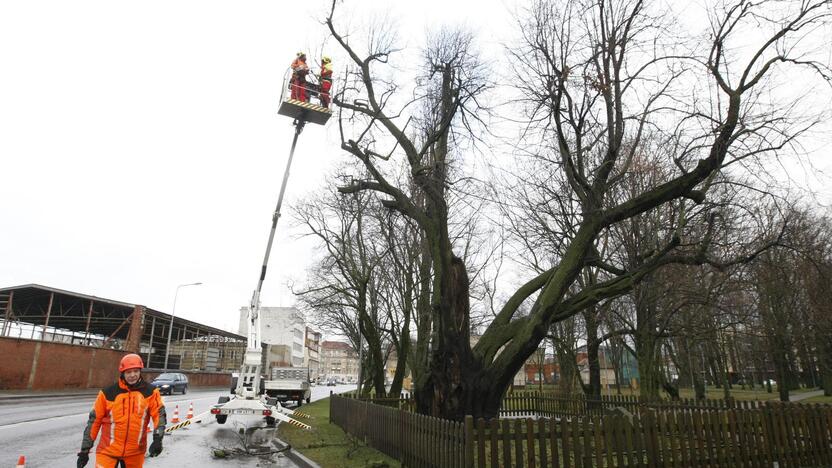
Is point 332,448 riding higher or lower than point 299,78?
lower

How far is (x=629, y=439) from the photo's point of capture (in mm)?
7367

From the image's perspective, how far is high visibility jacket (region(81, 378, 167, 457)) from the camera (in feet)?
16.0

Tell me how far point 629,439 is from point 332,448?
21.5ft

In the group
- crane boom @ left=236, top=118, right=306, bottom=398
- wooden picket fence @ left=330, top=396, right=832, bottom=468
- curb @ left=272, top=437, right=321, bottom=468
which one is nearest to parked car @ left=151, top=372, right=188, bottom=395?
crane boom @ left=236, top=118, right=306, bottom=398

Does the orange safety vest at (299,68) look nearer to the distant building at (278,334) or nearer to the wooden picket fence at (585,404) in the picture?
the wooden picket fence at (585,404)

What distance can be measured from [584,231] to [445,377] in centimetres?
429

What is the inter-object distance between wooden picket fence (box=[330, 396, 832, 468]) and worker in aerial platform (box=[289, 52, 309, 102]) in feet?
28.4

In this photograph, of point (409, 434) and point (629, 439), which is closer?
point (629, 439)

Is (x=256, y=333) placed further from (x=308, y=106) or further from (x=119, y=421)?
(x=119, y=421)

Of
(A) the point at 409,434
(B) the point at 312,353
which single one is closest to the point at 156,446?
(A) the point at 409,434

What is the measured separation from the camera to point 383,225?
1991 centimetres

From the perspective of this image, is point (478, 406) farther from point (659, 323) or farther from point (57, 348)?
point (57, 348)

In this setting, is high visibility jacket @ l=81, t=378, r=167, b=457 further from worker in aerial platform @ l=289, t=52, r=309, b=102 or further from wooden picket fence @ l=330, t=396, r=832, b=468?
worker in aerial platform @ l=289, t=52, r=309, b=102

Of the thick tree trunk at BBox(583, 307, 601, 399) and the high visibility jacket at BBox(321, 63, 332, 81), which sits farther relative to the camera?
the thick tree trunk at BBox(583, 307, 601, 399)
